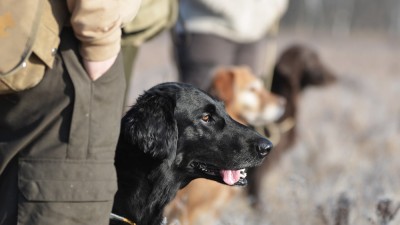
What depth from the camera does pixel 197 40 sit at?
19.3ft

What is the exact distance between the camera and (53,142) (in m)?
2.72

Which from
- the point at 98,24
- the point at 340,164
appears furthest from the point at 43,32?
the point at 340,164

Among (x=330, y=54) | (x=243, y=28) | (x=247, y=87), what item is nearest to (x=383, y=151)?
(x=247, y=87)

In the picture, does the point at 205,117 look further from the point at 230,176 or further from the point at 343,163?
the point at 343,163

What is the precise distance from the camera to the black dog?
329cm

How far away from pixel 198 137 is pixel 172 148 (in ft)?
0.70

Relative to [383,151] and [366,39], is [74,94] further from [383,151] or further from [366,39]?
[366,39]

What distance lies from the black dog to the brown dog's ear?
2465mm

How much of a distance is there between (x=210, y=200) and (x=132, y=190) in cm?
223

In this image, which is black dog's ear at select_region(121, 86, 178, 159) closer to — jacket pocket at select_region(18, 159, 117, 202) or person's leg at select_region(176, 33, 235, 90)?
jacket pocket at select_region(18, 159, 117, 202)

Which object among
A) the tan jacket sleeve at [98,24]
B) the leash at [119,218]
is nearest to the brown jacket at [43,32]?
the tan jacket sleeve at [98,24]

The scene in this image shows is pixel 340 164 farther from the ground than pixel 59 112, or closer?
closer

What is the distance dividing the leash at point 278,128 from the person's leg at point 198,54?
0.88 metres

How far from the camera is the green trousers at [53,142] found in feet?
8.87
